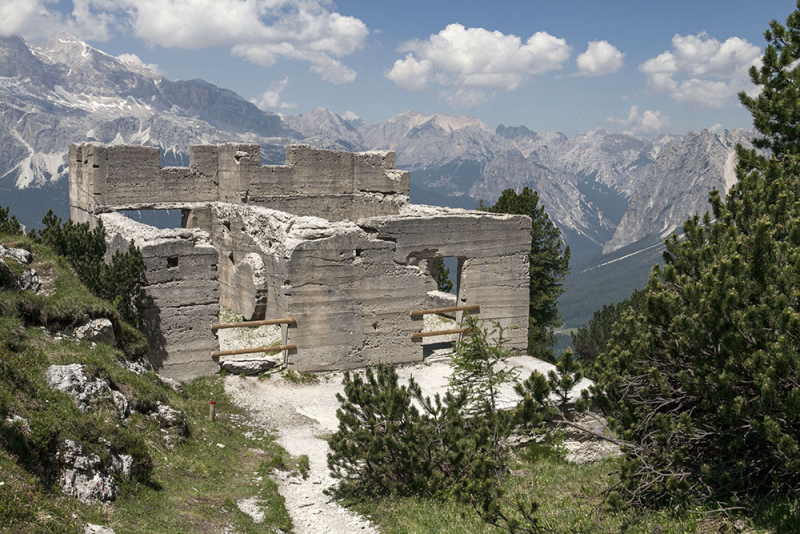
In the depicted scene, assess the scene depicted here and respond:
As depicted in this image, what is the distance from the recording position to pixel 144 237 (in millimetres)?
18219

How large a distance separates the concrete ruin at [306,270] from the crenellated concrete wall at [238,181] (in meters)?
0.08

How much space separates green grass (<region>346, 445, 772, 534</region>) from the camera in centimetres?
873

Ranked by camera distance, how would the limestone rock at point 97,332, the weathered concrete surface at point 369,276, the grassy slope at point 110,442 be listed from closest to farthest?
the grassy slope at point 110,442 < the limestone rock at point 97,332 < the weathered concrete surface at point 369,276

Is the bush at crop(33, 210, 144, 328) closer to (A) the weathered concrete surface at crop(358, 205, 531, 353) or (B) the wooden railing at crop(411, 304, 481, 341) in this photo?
(A) the weathered concrete surface at crop(358, 205, 531, 353)

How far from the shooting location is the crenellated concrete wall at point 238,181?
85.6 feet

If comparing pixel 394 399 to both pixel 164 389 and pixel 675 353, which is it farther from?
pixel 164 389

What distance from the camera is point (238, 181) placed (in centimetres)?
2641

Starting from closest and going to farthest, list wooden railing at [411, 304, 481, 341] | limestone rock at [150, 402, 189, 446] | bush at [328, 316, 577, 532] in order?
bush at [328, 316, 577, 532] → limestone rock at [150, 402, 189, 446] → wooden railing at [411, 304, 481, 341]

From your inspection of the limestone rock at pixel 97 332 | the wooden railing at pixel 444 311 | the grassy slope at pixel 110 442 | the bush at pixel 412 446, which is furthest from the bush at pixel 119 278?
the bush at pixel 412 446

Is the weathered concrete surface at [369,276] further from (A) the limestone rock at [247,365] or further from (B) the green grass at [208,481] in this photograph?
(B) the green grass at [208,481]

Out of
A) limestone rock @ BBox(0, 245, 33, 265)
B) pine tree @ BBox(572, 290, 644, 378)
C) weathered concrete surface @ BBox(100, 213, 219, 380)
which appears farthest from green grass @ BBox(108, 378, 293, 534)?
pine tree @ BBox(572, 290, 644, 378)

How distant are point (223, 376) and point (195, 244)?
3.40 metres

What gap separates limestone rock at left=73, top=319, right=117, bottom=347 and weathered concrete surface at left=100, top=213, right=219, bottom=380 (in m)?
3.06

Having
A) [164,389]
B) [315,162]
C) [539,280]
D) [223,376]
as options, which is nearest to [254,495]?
[164,389]
